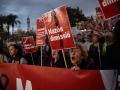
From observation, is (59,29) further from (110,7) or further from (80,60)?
(110,7)

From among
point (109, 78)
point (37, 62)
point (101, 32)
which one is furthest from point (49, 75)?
point (37, 62)

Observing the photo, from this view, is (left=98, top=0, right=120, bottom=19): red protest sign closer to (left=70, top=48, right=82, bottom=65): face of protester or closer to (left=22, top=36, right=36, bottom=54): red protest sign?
(left=70, top=48, right=82, bottom=65): face of protester

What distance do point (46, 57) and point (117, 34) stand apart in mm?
6104

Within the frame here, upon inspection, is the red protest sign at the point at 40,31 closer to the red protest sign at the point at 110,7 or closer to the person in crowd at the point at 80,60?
the person in crowd at the point at 80,60

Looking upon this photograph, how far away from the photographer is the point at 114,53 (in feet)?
16.5

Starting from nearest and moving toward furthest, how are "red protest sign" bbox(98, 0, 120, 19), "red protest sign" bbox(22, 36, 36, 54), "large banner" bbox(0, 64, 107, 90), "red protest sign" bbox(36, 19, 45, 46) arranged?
"large banner" bbox(0, 64, 107, 90), "red protest sign" bbox(98, 0, 120, 19), "red protest sign" bbox(36, 19, 45, 46), "red protest sign" bbox(22, 36, 36, 54)

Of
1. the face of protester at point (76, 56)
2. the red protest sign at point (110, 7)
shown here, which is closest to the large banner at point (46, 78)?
the face of protester at point (76, 56)

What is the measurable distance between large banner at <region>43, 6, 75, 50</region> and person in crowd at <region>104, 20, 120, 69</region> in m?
1.18

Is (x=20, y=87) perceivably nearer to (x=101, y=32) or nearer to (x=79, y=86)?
(x=79, y=86)

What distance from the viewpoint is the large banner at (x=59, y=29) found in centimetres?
635

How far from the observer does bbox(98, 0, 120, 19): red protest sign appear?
5.00 metres

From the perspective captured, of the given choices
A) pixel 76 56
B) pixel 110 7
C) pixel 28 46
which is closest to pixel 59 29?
pixel 76 56

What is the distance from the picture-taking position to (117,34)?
198 inches

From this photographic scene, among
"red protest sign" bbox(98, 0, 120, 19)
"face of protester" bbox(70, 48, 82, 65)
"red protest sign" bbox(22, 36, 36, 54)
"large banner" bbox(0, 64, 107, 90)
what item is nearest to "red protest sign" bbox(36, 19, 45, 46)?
"red protest sign" bbox(22, 36, 36, 54)
